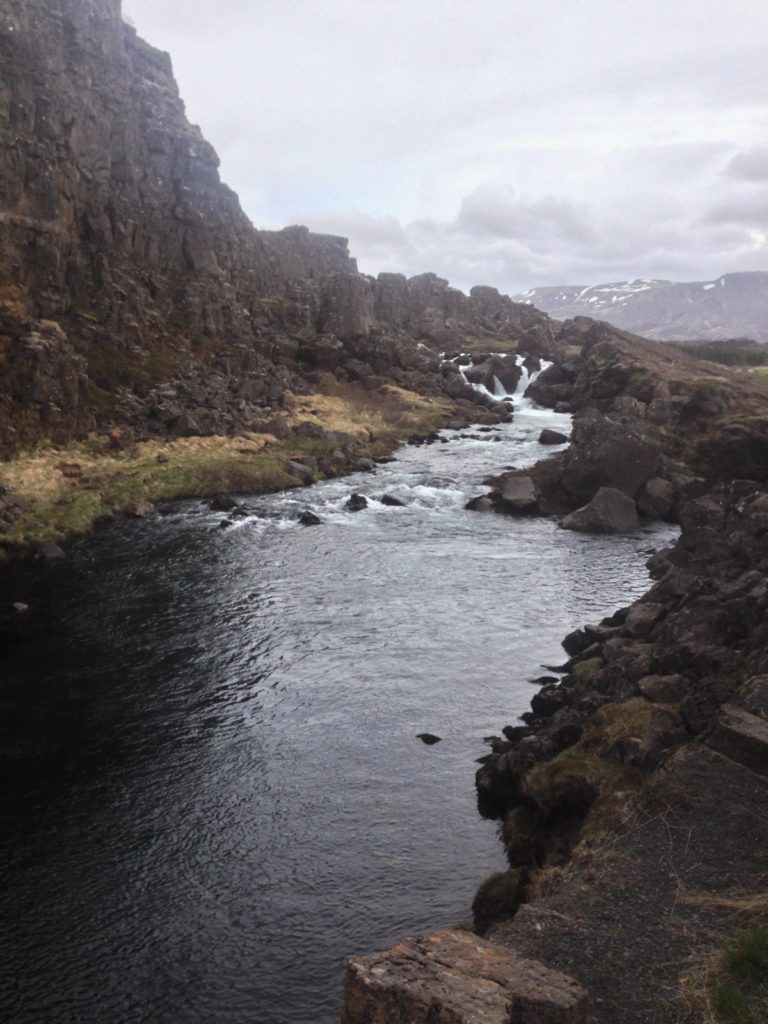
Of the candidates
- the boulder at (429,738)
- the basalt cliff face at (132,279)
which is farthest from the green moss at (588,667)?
the basalt cliff face at (132,279)

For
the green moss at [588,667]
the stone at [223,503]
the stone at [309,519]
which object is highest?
the stone at [223,503]

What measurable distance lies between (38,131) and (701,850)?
7942 cm

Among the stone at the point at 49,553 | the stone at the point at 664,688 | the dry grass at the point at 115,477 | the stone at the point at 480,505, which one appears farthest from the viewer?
the stone at the point at 480,505

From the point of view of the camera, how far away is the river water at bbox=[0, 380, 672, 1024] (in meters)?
15.1

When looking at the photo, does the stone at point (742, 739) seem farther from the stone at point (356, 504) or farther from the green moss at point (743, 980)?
the stone at point (356, 504)

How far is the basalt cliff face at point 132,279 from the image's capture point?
6222 centimetres

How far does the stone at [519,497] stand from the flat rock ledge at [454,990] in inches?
1724

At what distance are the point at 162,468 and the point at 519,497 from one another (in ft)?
81.7

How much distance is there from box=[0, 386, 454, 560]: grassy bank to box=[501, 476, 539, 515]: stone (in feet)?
51.7

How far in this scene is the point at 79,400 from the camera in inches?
2333

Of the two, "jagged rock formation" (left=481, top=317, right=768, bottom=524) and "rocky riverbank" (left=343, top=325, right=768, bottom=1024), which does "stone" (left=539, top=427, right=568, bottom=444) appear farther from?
"rocky riverbank" (left=343, top=325, right=768, bottom=1024)

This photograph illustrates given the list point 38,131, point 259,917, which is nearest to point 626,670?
point 259,917

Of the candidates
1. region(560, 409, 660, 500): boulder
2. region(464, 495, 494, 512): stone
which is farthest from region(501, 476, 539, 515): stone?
region(560, 409, 660, 500): boulder

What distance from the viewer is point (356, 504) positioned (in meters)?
54.0
